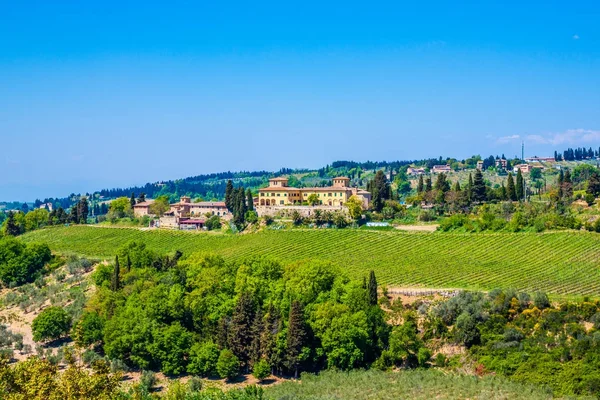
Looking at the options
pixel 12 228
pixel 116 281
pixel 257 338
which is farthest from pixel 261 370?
pixel 12 228

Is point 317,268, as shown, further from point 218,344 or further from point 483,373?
point 483,373

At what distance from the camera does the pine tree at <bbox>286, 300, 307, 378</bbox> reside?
38.5m

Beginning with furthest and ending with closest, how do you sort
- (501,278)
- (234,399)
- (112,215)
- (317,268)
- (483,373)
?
(112,215) → (501,278) → (317,268) → (483,373) → (234,399)

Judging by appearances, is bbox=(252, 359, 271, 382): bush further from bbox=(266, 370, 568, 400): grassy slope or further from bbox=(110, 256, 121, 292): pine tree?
bbox=(110, 256, 121, 292): pine tree

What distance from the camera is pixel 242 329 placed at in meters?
40.0

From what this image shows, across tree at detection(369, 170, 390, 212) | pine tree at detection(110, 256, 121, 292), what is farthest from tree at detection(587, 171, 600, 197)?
pine tree at detection(110, 256, 121, 292)

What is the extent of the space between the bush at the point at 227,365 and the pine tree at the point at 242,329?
34.5 inches

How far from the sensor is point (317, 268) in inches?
1713

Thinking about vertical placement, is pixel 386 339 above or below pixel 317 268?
below

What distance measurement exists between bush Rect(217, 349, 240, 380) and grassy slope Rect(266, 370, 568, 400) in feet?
10.6

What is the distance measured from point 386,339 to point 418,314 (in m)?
5.03

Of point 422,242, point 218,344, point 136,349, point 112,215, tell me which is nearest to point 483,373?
point 218,344

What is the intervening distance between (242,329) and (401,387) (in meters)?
10.6

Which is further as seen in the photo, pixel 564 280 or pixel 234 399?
pixel 564 280
